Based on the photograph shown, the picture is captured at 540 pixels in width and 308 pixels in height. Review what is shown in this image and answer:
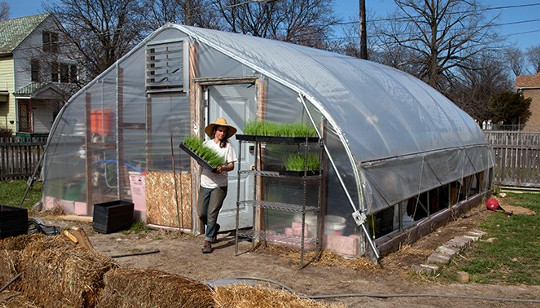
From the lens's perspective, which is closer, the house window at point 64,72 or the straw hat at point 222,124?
the straw hat at point 222,124

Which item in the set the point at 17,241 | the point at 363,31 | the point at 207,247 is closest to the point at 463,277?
the point at 207,247

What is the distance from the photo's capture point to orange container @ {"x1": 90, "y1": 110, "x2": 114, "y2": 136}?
28.5ft

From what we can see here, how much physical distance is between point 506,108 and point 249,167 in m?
33.9

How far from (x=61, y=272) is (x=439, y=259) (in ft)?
15.2

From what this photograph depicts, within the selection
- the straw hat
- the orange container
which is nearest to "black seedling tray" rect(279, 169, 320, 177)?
the straw hat

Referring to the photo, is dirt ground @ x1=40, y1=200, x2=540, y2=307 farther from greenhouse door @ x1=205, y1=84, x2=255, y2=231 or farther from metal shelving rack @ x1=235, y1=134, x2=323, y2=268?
greenhouse door @ x1=205, y1=84, x2=255, y2=231

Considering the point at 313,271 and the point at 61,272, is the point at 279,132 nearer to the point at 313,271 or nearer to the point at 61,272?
the point at 313,271

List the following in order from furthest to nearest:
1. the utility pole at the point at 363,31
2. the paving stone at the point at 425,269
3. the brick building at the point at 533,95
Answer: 1. the brick building at the point at 533,95
2. the utility pole at the point at 363,31
3. the paving stone at the point at 425,269

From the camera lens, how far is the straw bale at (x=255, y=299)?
3173mm

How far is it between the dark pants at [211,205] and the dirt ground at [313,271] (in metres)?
0.36

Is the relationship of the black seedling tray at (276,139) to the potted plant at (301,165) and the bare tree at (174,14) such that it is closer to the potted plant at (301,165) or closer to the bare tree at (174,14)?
the potted plant at (301,165)

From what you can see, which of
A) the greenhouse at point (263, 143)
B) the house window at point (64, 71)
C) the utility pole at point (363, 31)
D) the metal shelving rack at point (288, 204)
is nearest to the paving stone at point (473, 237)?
the greenhouse at point (263, 143)

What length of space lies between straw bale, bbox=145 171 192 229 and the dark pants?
3.05 ft

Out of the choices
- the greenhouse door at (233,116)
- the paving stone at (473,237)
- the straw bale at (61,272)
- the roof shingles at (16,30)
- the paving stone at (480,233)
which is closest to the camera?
the straw bale at (61,272)
